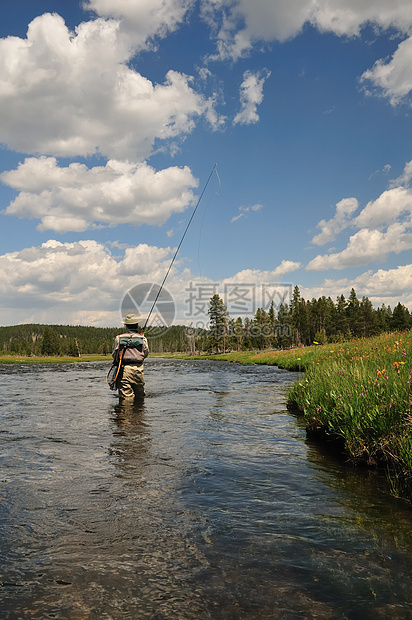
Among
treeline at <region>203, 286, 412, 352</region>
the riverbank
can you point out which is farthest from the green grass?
treeline at <region>203, 286, 412, 352</region>

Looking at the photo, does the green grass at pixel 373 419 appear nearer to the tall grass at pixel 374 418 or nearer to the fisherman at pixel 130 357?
the tall grass at pixel 374 418

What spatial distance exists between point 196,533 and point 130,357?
8921 mm

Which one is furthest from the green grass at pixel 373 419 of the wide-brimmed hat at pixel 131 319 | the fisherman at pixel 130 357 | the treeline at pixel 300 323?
the treeline at pixel 300 323

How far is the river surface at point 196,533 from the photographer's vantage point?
321 cm

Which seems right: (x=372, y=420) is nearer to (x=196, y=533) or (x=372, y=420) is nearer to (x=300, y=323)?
(x=196, y=533)

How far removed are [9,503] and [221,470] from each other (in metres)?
3.23

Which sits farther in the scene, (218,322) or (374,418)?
(218,322)

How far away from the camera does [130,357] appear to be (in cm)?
1296

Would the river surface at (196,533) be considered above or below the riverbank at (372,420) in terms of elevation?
below

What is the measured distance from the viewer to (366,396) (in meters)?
7.35

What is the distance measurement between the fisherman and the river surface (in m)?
4.43

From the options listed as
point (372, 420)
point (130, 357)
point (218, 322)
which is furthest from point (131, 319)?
point (218, 322)

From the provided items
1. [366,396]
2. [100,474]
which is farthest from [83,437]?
[366,396]

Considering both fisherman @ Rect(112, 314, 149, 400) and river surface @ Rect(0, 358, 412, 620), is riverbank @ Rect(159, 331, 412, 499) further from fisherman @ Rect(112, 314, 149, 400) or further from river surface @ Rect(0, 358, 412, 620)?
fisherman @ Rect(112, 314, 149, 400)
